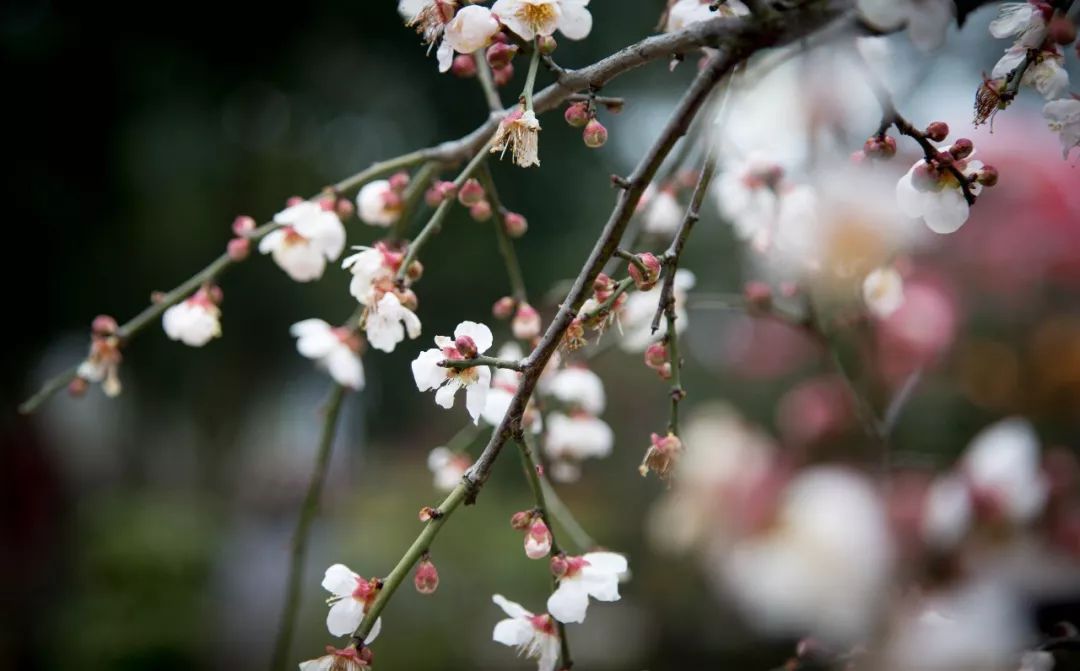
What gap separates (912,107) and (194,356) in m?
3.38

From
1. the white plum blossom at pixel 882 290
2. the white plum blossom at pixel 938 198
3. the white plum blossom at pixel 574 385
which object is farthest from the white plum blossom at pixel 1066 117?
the white plum blossom at pixel 574 385

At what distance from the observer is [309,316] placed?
11.2 ft

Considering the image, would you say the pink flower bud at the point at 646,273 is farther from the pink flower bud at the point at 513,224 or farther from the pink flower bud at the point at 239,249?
the pink flower bud at the point at 239,249

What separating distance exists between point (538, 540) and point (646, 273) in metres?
0.11

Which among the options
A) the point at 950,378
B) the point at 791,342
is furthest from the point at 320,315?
the point at 950,378

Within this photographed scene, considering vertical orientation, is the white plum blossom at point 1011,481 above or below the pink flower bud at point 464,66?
below

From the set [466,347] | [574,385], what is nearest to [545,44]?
[466,347]

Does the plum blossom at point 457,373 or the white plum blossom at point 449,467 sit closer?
the plum blossom at point 457,373

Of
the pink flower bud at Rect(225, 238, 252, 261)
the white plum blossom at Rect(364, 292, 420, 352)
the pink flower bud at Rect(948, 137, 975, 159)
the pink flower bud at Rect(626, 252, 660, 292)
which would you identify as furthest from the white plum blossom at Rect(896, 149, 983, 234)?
the pink flower bud at Rect(225, 238, 252, 261)

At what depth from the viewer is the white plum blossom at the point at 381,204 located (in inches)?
19.3

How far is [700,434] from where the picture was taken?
112cm

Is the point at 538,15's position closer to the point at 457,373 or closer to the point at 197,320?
the point at 457,373

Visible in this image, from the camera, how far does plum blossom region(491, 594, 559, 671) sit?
359 millimetres

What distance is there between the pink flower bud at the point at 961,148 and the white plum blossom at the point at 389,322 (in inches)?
9.2
